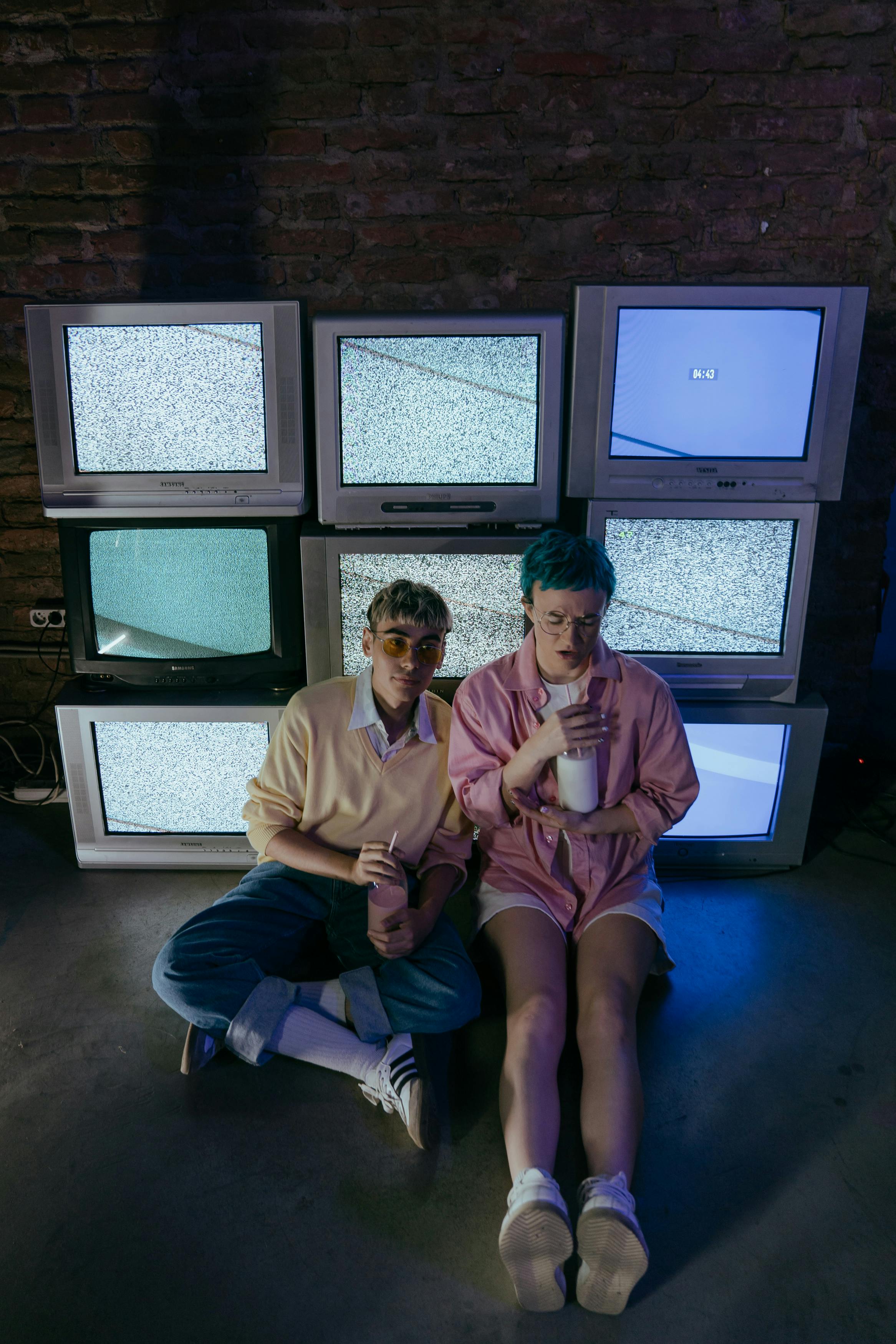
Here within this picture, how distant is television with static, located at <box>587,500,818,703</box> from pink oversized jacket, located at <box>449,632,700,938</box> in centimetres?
33

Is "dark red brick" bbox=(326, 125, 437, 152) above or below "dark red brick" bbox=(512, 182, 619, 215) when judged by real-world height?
above

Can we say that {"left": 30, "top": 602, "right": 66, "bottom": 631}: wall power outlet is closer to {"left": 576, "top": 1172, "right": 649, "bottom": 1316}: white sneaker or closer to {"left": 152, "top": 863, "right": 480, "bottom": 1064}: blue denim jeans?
{"left": 152, "top": 863, "right": 480, "bottom": 1064}: blue denim jeans

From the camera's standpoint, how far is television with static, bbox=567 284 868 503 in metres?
1.98

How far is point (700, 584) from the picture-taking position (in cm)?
217

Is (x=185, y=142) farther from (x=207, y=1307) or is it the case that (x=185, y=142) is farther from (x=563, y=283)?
(x=207, y=1307)

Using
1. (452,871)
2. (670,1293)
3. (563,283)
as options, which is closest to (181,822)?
(452,871)

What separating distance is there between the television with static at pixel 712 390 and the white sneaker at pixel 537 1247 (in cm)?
144

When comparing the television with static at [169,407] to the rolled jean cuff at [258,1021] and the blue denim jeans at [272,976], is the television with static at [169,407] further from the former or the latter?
the rolled jean cuff at [258,1021]

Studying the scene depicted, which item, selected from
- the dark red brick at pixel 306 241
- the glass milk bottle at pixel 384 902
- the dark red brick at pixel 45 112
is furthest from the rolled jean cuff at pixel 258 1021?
the dark red brick at pixel 45 112

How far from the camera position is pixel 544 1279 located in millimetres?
1303

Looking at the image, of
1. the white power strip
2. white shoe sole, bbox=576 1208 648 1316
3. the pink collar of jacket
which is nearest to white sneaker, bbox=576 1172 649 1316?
white shoe sole, bbox=576 1208 648 1316

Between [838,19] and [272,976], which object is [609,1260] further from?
[838,19]

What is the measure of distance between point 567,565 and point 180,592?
0.97 m

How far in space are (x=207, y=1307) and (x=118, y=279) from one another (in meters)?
2.59
